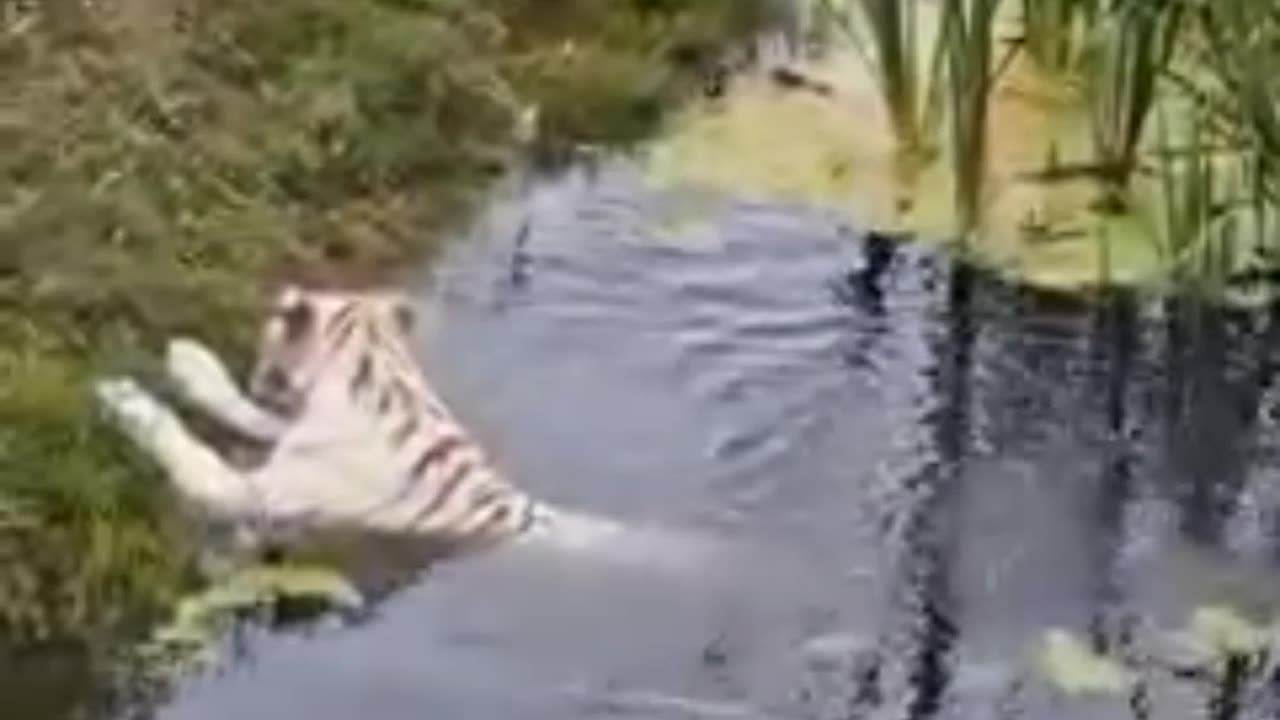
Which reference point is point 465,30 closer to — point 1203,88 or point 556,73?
point 556,73

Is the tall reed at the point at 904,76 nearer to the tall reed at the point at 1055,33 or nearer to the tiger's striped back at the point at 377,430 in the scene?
the tall reed at the point at 1055,33

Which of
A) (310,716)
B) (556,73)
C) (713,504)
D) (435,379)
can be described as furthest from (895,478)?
(556,73)

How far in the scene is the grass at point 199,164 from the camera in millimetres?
5547

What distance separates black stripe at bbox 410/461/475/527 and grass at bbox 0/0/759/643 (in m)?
0.43

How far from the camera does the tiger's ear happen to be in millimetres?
6512

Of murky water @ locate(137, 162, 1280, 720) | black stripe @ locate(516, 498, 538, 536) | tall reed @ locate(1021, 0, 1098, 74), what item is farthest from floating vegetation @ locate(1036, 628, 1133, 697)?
tall reed @ locate(1021, 0, 1098, 74)

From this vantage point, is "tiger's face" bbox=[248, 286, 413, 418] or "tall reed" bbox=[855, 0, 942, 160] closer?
"tiger's face" bbox=[248, 286, 413, 418]

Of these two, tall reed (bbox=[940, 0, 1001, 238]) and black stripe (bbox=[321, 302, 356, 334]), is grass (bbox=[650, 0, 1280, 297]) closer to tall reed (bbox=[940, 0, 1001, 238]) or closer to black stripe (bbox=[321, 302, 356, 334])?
tall reed (bbox=[940, 0, 1001, 238])

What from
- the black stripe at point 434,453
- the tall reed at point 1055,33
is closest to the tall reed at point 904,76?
the tall reed at point 1055,33

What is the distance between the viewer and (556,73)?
25.8 feet

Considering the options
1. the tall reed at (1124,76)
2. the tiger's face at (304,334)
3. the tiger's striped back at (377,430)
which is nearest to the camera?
the tiger's striped back at (377,430)

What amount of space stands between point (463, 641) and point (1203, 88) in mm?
2391

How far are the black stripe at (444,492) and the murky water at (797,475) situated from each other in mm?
127

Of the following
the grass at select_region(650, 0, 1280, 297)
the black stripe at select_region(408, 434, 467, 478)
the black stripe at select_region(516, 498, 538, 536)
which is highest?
the grass at select_region(650, 0, 1280, 297)
